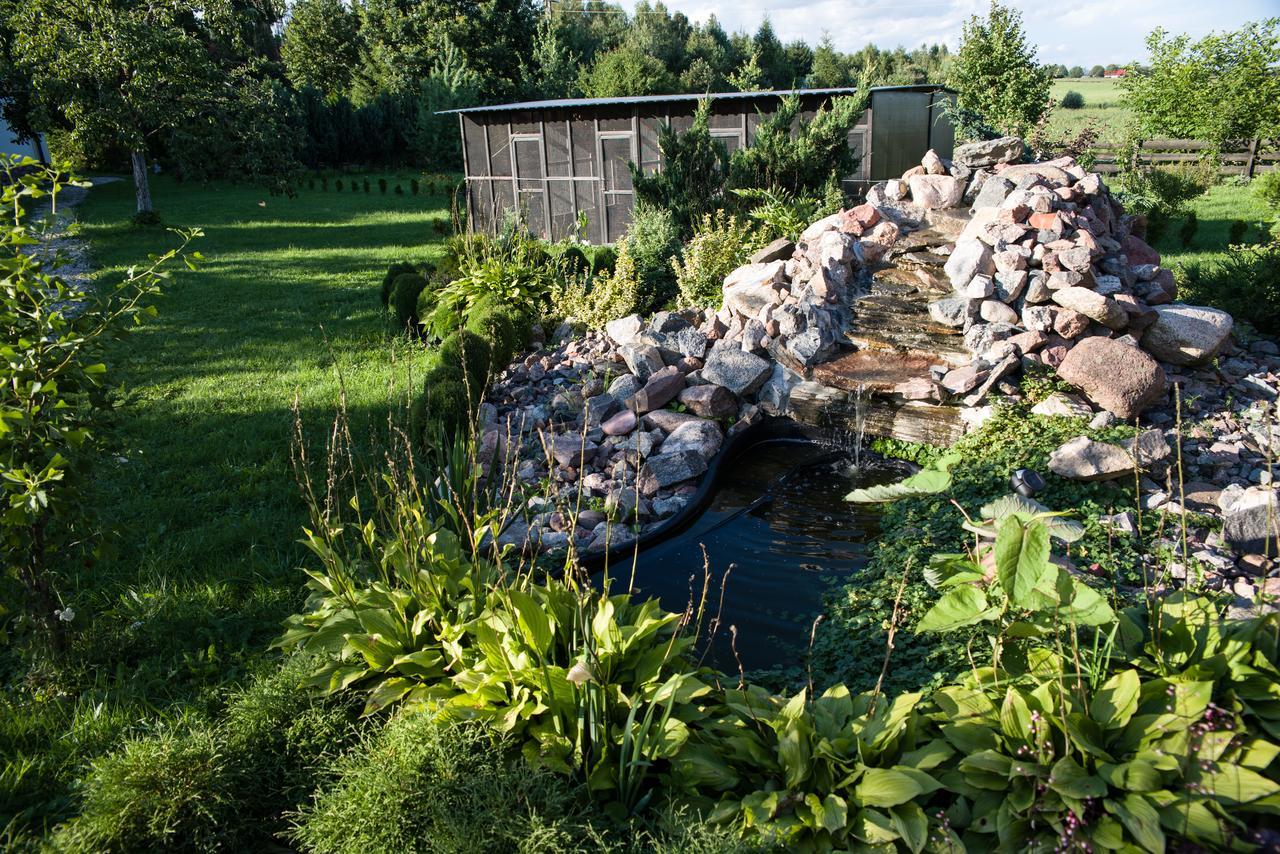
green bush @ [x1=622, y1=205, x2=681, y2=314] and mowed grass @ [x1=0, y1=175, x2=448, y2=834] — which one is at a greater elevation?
green bush @ [x1=622, y1=205, x2=681, y2=314]

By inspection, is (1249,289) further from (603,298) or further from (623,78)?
(623,78)

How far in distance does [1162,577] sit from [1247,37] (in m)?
18.9

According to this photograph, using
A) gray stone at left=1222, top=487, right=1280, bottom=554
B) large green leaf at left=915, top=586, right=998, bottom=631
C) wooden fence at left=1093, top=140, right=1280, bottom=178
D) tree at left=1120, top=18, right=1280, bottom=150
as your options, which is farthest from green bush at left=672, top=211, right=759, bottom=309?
tree at left=1120, top=18, right=1280, bottom=150

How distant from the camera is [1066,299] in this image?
6227 mm

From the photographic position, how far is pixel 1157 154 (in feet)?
69.4

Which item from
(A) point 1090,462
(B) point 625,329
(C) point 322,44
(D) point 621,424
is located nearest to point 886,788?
(A) point 1090,462

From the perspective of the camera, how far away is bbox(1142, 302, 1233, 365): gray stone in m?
6.08

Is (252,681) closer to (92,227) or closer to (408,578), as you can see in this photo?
(408,578)

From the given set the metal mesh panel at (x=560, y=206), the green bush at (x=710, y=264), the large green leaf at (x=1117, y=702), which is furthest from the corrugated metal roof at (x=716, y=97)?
the large green leaf at (x=1117, y=702)

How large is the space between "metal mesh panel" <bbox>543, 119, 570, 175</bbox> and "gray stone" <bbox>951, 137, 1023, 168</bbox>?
720 cm

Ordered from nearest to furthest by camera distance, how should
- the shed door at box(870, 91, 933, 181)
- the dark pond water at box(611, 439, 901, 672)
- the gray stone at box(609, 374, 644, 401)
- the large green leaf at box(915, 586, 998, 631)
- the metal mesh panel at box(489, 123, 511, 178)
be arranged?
the large green leaf at box(915, 586, 998, 631)
the dark pond water at box(611, 439, 901, 672)
the gray stone at box(609, 374, 644, 401)
the shed door at box(870, 91, 933, 181)
the metal mesh panel at box(489, 123, 511, 178)

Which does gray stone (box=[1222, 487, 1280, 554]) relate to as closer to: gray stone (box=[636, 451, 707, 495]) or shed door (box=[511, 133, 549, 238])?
gray stone (box=[636, 451, 707, 495])

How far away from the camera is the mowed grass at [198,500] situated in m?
3.05

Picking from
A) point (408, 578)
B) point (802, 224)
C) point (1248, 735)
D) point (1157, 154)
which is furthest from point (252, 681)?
point (1157, 154)
